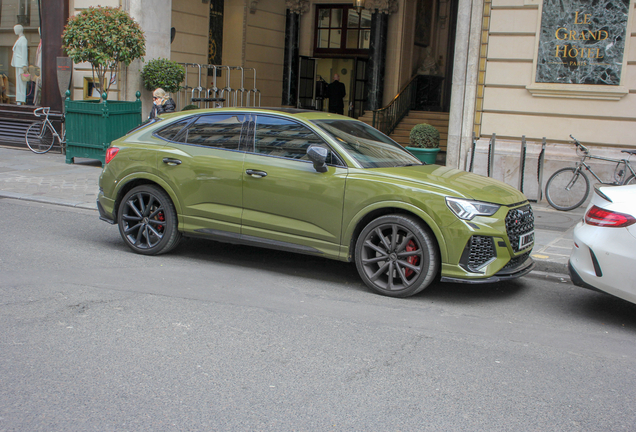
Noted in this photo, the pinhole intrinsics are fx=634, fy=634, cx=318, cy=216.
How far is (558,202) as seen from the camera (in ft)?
37.1

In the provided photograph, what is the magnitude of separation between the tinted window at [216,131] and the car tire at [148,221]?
0.70 meters

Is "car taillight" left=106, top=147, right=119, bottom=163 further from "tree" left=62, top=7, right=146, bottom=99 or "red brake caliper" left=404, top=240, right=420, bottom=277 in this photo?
"tree" left=62, top=7, right=146, bottom=99

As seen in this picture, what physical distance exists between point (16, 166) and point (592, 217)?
1152 centimetres

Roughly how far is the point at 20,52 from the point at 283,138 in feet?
44.3

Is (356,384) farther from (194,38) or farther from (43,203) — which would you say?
(194,38)

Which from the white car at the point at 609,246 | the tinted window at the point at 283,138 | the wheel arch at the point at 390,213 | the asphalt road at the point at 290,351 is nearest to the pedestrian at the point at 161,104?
the asphalt road at the point at 290,351

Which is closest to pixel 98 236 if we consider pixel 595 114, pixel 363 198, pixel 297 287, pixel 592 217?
pixel 297 287

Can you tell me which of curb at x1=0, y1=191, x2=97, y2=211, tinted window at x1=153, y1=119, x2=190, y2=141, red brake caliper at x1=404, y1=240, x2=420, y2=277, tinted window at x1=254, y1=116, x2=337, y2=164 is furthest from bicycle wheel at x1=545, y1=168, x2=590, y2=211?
curb at x1=0, y1=191, x2=97, y2=211

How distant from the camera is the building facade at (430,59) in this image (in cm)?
1141

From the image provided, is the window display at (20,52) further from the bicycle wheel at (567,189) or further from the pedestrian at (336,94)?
the bicycle wheel at (567,189)

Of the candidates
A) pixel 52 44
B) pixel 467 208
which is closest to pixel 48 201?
pixel 467 208

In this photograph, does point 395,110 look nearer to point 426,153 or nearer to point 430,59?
point 430,59

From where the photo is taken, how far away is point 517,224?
5.82 meters

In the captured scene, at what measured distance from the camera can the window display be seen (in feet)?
54.2
